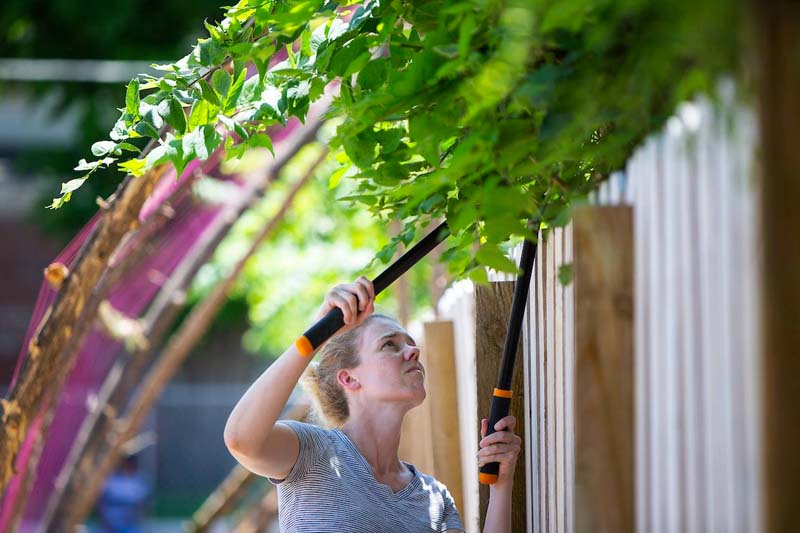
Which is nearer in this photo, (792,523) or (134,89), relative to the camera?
(792,523)

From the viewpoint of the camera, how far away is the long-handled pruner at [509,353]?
264 centimetres

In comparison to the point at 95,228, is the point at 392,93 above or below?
below

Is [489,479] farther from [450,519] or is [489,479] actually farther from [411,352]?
[411,352]

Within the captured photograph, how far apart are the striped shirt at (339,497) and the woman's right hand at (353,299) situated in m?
0.37

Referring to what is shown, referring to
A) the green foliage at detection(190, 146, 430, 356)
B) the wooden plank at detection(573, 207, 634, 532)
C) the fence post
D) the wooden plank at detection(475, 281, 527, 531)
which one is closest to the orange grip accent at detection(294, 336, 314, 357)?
the wooden plank at detection(475, 281, 527, 531)

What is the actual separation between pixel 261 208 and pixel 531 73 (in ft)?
25.7

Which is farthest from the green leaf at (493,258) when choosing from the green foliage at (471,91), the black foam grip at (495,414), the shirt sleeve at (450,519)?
the shirt sleeve at (450,519)

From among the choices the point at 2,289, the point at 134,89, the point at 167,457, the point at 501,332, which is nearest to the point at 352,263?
the point at 501,332

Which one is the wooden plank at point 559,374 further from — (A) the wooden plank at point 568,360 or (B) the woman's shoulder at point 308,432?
(B) the woman's shoulder at point 308,432

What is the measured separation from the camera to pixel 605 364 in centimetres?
184

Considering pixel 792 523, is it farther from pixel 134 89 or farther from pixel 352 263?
pixel 352 263

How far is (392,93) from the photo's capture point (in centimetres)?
219

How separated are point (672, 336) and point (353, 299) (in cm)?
108

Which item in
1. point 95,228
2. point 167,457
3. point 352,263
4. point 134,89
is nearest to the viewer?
point 134,89
